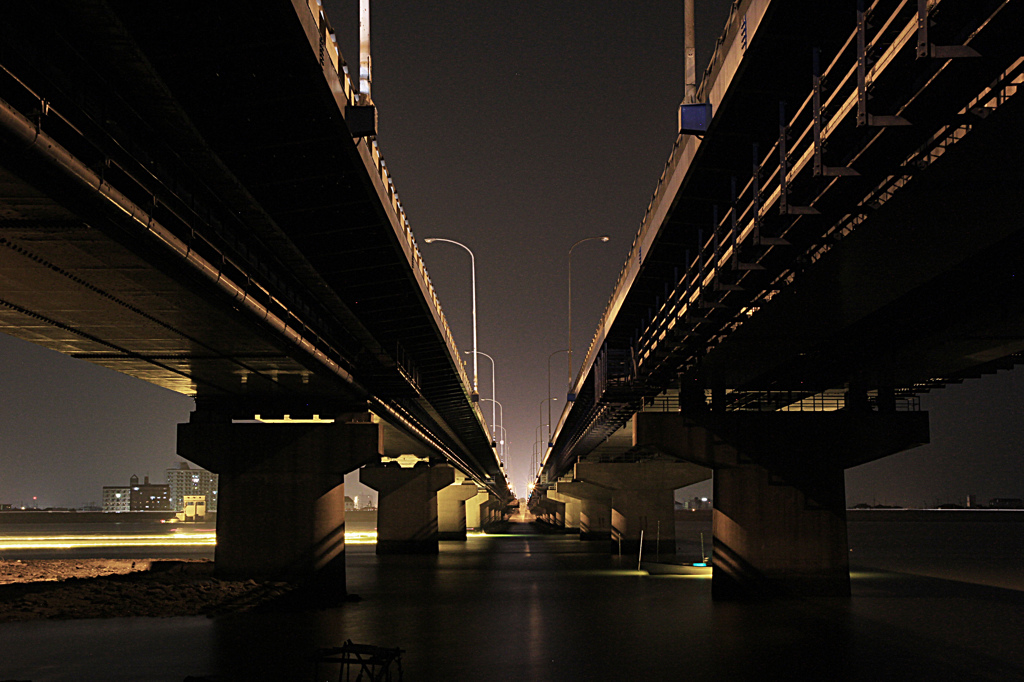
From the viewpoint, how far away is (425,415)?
58.3 m

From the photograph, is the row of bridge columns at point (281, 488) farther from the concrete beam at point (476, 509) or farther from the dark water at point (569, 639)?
the concrete beam at point (476, 509)

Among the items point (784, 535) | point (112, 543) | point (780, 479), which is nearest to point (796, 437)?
point (780, 479)

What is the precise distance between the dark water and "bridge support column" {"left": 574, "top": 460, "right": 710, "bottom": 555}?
28.6 metres

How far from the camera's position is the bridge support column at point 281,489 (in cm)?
3819

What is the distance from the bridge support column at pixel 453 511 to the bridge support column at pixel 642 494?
2864 cm

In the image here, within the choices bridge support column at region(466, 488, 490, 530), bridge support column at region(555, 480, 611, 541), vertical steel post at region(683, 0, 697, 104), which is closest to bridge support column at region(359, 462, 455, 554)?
bridge support column at region(555, 480, 611, 541)

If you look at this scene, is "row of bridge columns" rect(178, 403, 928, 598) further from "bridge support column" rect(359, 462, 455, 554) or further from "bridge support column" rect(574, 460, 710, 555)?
"bridge support column" rect(359, 462, 455, 554)

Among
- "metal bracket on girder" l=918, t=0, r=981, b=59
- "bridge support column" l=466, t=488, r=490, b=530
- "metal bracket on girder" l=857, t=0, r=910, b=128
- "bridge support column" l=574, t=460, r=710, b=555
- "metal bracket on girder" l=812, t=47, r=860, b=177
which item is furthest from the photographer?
"bridge support column" l=466, t=488, r=490, b=530

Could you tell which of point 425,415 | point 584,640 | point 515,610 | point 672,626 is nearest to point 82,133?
point 584,640

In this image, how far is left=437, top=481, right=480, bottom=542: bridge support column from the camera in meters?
107

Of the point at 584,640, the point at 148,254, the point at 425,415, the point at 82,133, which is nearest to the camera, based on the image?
the point at 82,133

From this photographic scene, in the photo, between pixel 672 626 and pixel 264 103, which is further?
pixel 672 626

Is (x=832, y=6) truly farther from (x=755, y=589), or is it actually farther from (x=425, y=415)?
(x=425, y=415)

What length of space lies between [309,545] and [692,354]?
1520 cm
